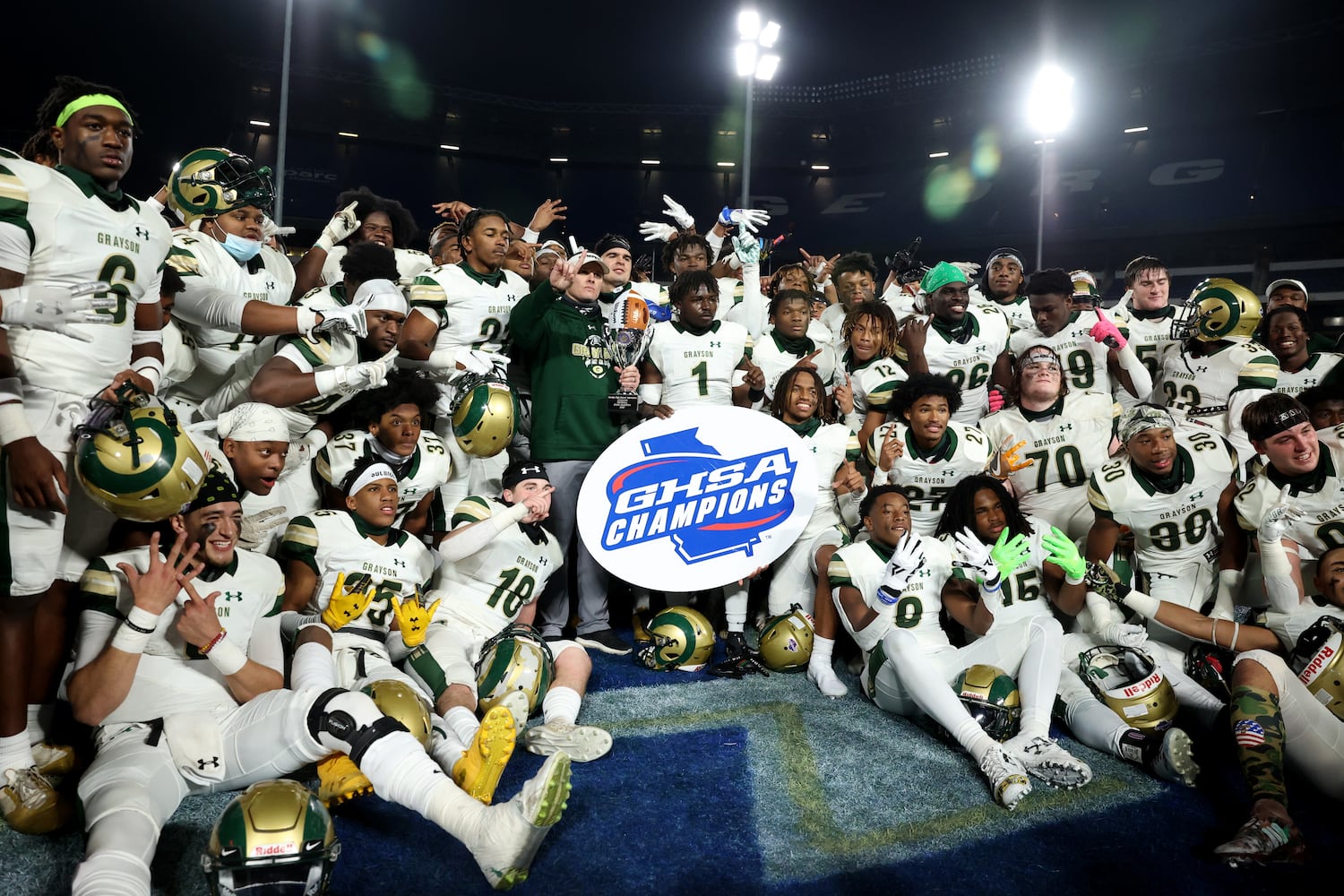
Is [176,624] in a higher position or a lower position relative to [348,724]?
higher

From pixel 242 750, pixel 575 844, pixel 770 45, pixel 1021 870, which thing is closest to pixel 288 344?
pixel 242 750

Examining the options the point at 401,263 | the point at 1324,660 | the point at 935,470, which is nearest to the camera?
the point at 1324,660

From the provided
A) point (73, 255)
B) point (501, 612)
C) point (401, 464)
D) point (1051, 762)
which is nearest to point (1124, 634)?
point (1051, 762)

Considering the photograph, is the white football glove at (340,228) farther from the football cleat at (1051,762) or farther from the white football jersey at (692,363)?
the football cleat at (1051,762)

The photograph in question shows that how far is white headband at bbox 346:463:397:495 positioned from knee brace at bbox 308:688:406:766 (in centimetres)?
122

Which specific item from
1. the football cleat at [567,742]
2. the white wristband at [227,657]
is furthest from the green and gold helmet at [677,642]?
the white wristband at [227,657]

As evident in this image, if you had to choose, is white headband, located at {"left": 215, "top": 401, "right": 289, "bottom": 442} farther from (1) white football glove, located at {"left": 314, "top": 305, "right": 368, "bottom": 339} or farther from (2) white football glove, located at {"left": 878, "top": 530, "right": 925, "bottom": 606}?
(2) white football glove, located at {"left": 878, "top": 530, "right": 925, "bottom": 606}

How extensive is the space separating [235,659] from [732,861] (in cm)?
190

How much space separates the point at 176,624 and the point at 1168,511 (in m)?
4.61

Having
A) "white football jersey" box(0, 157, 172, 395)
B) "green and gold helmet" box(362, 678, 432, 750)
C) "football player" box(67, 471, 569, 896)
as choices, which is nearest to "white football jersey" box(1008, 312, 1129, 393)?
"green and gold helmet" box(362, 678, 432, 750)

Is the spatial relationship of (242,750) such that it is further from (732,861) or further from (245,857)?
(732,861)

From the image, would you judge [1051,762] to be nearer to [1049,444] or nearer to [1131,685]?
[1131,685]

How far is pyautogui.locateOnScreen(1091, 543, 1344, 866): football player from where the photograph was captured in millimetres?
3166

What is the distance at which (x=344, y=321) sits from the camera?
425 centimetres
